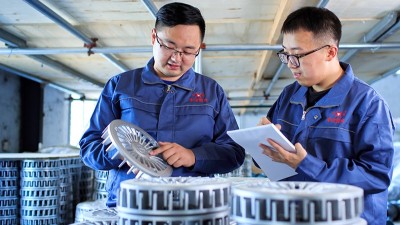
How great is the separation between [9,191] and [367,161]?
2.96m

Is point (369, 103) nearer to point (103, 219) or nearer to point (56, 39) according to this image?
point (103, 219)

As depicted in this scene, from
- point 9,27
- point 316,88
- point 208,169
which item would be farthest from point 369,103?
point 9,27

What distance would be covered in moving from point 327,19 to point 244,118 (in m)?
10.00

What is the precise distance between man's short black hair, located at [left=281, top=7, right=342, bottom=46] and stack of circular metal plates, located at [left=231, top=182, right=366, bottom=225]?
2.77 ft

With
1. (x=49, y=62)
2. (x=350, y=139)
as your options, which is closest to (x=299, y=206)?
(x=350, y=139)

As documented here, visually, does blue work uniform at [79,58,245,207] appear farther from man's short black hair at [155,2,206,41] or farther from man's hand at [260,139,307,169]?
man's hand at [260,139,307,169]

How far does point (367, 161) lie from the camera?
4.41ft

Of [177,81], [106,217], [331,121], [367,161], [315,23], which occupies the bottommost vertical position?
[106,217]

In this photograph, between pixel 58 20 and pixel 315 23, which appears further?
pixel 58 20

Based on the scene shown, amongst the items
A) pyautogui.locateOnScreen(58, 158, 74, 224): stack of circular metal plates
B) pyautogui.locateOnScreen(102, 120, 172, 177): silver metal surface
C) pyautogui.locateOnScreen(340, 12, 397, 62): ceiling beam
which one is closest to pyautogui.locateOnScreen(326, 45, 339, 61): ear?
pyautogui.locateOnScreen(102, 120, 172, 177): silver metal surface

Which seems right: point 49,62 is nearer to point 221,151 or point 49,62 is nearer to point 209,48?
point 209,48

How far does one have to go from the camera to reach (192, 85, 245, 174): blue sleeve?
1526 mm

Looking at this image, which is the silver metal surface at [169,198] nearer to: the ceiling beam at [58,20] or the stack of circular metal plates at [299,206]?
the stack of circular metal plates at [299,206]

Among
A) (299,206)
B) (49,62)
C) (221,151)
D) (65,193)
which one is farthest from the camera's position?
(49,62)
